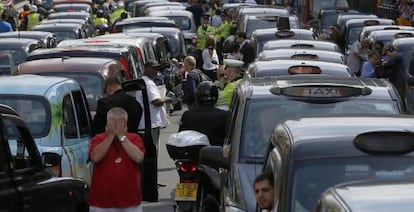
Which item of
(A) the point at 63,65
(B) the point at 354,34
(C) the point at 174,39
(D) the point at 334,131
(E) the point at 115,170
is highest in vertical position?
(D) the point at 334,131

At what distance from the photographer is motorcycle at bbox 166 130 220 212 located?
12734 millimetres

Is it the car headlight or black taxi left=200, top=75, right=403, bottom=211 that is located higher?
black taxi left=200, top=75, right=403, bottom=211

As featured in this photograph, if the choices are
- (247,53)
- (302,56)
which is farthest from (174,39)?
(302,56)

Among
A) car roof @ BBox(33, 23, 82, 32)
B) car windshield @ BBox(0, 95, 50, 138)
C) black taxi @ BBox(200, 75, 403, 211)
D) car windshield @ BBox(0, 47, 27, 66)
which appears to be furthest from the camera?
car roof @ BBox(33, 23, 82, 32)

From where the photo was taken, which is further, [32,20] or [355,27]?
[32,20]

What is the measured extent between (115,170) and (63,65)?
560 cm

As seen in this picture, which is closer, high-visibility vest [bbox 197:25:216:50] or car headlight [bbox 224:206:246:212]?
car headlight [bbox 224:206:246:212]

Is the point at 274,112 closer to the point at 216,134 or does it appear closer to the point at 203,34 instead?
the point at 216,134

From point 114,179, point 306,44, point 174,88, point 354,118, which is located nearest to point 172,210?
point 114,179

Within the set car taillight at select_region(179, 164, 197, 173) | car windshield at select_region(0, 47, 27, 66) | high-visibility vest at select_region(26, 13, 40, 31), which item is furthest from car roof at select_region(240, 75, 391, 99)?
high-visibility vest at select_region(26, 13, 40, 31)

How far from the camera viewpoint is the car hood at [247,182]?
9.28m

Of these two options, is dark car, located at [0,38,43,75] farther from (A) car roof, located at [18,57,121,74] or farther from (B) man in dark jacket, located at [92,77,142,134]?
(B) man in dark jacket, located at [92,77,142,134]

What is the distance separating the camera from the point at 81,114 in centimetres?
1341

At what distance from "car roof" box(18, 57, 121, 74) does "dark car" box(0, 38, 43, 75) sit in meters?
6.15
